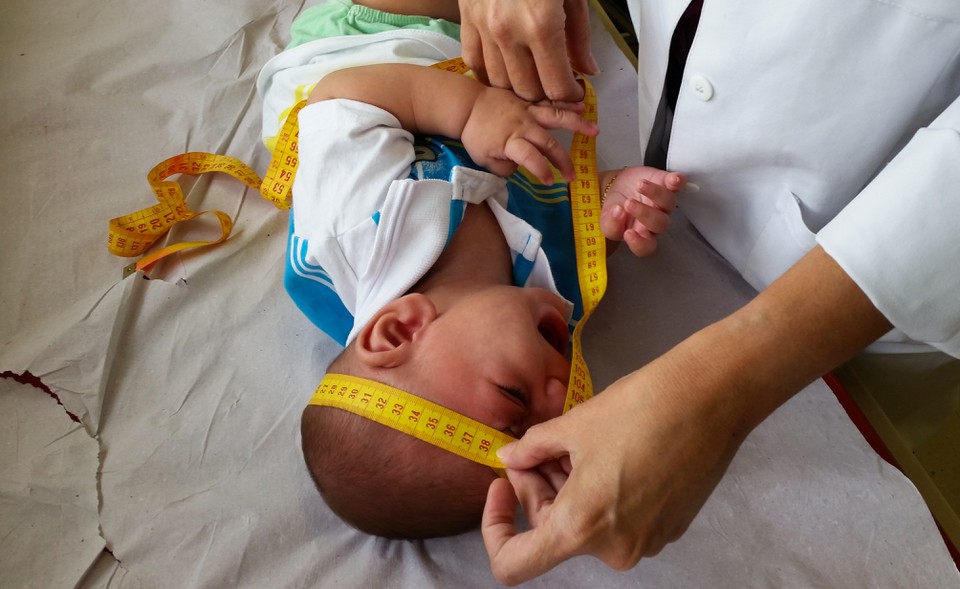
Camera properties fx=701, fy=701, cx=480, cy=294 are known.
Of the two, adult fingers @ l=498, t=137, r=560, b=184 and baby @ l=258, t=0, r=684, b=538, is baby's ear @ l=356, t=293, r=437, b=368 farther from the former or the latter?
adult fingers @ l=498, t=137, r=560, b=184

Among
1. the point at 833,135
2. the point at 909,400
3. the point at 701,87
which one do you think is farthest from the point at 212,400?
the point at 909,400

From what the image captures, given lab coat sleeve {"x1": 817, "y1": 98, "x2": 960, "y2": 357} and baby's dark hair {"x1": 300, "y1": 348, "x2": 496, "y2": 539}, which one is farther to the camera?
baby's dark hair {"x1": 300, "y1": 348, "x2": 496, "y2": 539}

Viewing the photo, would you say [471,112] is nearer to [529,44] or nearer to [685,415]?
[529,44]

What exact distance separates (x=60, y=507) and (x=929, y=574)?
55.4 inches

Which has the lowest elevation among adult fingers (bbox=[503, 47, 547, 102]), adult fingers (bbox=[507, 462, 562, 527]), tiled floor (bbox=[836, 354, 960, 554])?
tiled floor (bbox=[836, 354, 960, 554])

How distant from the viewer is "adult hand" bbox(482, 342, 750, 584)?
0.70 metres

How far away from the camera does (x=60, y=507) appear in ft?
3.88

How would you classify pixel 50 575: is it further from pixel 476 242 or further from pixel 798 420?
pixel 798 420

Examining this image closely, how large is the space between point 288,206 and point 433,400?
66 centimetres

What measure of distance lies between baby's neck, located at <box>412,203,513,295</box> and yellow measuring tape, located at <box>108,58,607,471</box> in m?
0.16

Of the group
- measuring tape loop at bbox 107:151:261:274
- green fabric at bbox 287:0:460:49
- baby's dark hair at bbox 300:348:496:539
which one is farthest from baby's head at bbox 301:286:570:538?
green fabric at bbox 287:0:460:49

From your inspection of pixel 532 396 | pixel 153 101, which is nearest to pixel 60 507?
pixel 532 396

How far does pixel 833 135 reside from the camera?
0.95 metres

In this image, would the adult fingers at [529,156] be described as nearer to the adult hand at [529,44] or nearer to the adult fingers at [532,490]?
the adult hand at [529,44]
